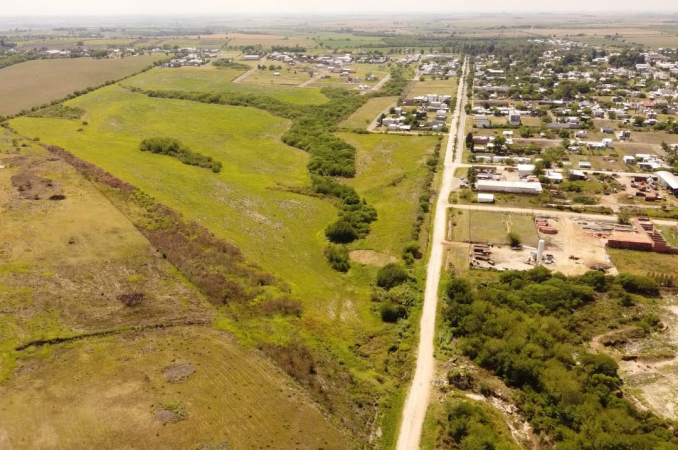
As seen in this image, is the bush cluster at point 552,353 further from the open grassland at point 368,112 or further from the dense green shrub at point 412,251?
the open grassland at point 368,112

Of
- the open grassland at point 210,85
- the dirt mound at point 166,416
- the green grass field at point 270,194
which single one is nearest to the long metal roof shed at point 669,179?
the green grass field at point 270,194

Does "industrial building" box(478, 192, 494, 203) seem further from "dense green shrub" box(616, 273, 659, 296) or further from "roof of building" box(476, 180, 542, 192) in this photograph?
"dense green shrub" box(616, 273, 659, 296)

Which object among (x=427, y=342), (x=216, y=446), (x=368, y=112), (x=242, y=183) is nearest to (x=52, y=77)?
(x=368, y=112)

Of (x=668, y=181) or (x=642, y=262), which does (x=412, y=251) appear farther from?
(x=668, y=181)

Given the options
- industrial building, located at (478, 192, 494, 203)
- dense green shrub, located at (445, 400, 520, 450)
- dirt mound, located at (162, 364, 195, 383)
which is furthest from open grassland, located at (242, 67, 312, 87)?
dense green shrub, located at (445, 400, 520, 450)

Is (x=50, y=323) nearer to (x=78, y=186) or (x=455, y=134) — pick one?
(x=78, y=186)
